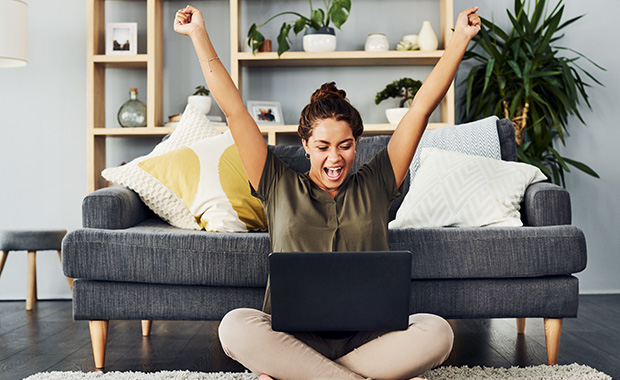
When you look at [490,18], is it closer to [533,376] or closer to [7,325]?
[533,376]

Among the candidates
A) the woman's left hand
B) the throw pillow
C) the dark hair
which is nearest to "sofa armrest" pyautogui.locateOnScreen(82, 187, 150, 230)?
the dark hair

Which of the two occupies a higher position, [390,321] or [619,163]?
[619,163]

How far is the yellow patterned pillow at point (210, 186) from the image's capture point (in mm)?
2217

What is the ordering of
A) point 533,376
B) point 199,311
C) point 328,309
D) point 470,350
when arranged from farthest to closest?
point 470,350 → point 199,311 → point 533,376 → point 328,309

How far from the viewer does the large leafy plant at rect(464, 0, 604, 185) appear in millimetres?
3314

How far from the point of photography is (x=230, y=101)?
5.10 ft

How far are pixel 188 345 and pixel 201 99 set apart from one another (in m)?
1.73

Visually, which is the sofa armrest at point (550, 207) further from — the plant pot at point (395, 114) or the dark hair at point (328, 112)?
the plant pot at point (395, 114)

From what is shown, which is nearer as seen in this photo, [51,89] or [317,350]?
[317,350]

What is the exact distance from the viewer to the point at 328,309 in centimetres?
130

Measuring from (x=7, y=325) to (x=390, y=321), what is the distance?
221cm

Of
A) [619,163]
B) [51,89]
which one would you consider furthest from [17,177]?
[619,163]

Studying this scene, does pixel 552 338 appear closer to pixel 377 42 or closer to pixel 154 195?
pixel 154 195

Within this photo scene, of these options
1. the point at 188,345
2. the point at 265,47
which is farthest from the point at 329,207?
the point at 265,47
